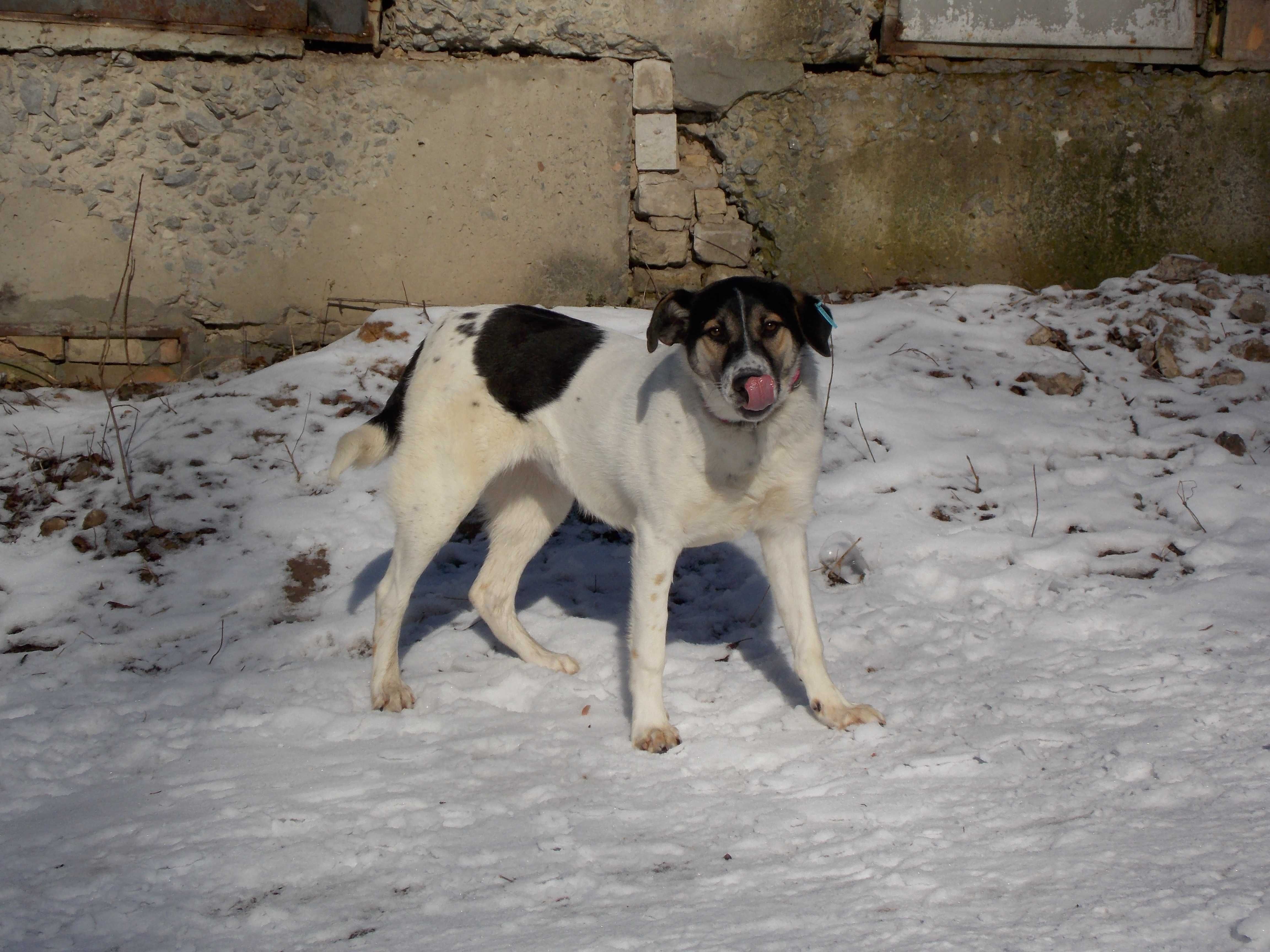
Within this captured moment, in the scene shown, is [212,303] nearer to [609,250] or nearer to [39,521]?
[39,521]

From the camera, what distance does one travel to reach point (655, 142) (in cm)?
651

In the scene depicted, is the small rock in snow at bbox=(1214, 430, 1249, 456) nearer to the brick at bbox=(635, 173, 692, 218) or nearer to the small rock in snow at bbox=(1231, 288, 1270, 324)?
the small rock in snow at bbox=(1231, 288, 1270, 324)

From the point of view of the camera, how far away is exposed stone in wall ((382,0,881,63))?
6.16 meters

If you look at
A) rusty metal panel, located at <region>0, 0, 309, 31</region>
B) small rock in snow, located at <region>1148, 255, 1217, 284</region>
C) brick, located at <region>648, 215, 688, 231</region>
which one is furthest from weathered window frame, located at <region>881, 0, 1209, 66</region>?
rusty metal panel, located at <region>0, 0, 309, 31</region>

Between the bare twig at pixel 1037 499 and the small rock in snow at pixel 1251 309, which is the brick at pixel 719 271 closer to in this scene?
the bare twig at pixel 1037 499

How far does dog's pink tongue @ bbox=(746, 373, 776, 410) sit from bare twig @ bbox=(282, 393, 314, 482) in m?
2.94

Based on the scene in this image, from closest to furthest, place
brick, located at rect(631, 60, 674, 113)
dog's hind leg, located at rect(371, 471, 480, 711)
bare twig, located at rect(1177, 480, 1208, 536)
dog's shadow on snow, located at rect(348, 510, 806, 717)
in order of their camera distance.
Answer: dog's hind leg, located at rect(371, 471, 480, 711) < dog's shadow on snow, located at rect(348, 510, 806, 717) < bare twig, located at rect(1177, 480, 1208, 536) < brick, located at rect(631, 60, 674, 113)

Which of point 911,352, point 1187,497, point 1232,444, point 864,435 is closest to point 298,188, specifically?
point 864,435

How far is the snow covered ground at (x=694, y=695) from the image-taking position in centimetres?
220

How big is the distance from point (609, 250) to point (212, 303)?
2464 mm

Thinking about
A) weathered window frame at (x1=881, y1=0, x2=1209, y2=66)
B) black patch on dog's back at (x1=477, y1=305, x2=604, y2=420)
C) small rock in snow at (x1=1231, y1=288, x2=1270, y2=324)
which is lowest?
small rock in snow at (x1=1231, y1=288, x2=1270, y2=324)

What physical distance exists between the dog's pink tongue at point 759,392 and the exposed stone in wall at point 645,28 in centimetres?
420

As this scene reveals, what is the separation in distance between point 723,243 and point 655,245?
0.45 metres

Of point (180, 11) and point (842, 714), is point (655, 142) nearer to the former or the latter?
point (180, 11)
